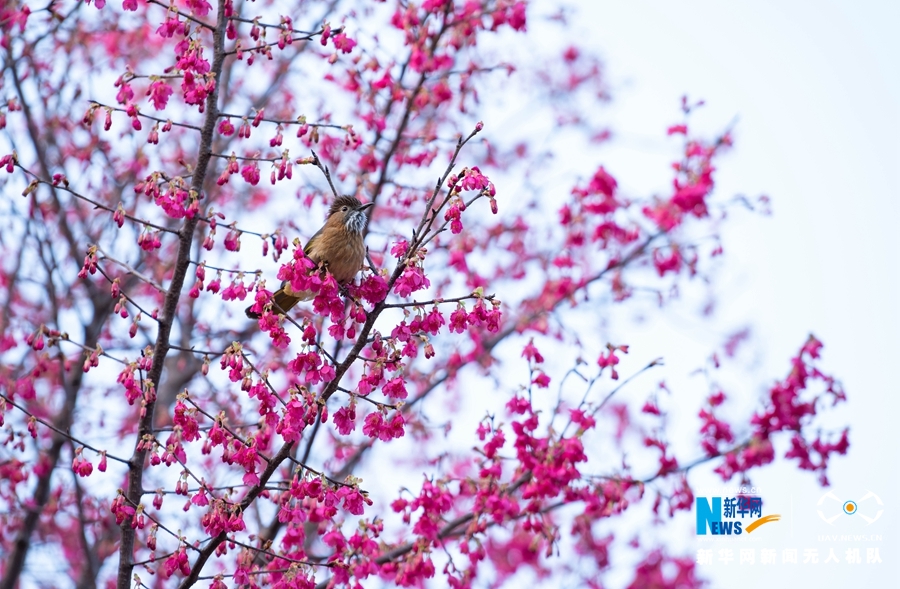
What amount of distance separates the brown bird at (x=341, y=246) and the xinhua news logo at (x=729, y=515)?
3.76 m

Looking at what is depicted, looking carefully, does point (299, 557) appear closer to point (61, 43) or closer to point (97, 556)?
point (97, 556)

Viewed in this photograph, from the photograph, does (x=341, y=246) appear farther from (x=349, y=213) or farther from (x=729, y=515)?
(x=729, y=515)

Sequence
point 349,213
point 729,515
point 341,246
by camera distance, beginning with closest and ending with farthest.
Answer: point 341,246 < point 349,213 < point 729,515

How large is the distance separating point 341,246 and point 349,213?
34 centimetres

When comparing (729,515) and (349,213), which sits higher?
(349,213)

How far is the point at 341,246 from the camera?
504 centimetres

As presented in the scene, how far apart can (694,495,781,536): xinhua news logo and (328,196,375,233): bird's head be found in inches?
148

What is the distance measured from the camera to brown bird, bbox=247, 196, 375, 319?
4996mm

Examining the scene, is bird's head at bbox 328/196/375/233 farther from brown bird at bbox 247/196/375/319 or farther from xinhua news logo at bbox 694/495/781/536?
xinhua news logo at bbox 694/495/781/536

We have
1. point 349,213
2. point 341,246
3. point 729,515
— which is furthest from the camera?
point 729,515

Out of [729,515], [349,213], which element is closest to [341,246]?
[349,213]

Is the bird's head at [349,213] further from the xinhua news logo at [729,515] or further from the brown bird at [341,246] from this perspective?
the xinhua news logo at [729,515]

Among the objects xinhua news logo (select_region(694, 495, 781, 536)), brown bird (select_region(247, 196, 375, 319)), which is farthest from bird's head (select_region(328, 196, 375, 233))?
xinhua news logo (select_region(694, 495, 781, 536))

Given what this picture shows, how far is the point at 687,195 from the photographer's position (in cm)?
772
